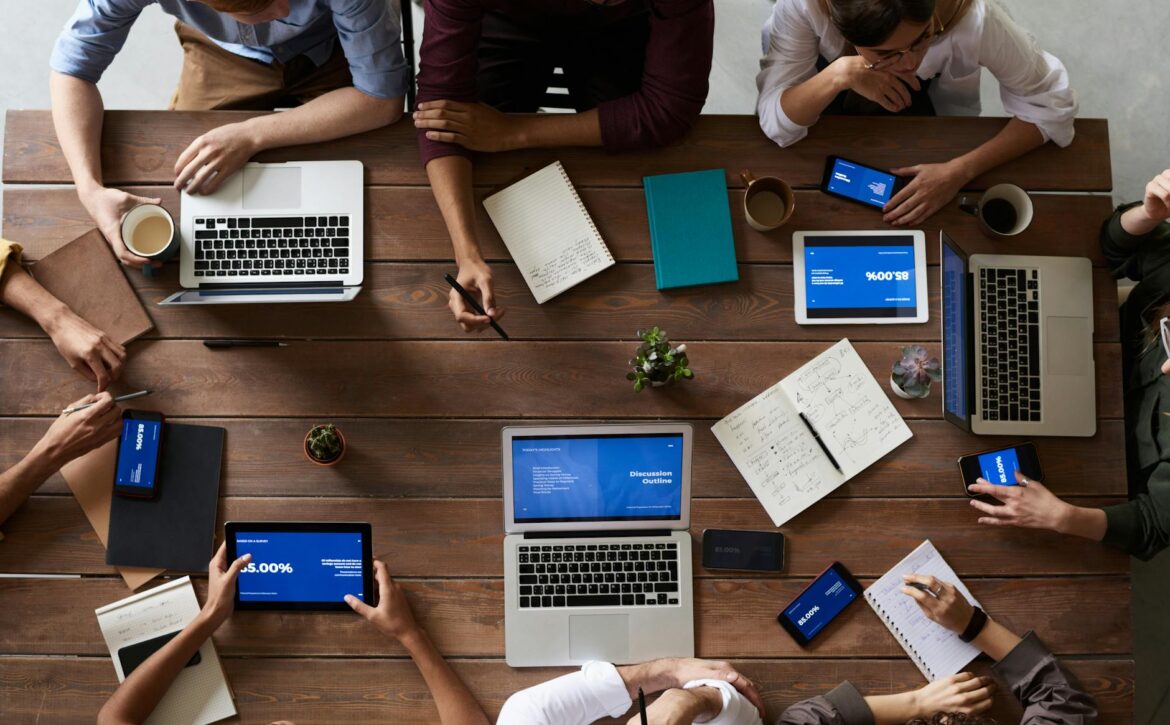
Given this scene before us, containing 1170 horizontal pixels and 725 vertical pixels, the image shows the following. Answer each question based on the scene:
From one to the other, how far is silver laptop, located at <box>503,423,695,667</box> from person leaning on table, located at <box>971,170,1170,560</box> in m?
0.68

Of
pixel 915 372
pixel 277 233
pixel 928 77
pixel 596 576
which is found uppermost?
pixel 928 77

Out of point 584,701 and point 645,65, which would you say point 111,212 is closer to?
point 645,65

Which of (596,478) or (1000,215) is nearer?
(596,478)

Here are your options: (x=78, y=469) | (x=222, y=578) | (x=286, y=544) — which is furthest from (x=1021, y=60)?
(x=78, y=469)

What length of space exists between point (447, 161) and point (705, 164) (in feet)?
1.91

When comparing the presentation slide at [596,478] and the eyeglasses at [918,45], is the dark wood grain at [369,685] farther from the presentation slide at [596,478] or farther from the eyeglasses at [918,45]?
the eyeglasses at [918,45]

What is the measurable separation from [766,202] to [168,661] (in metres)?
1.62

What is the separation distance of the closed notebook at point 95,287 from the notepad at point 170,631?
0.56 meters

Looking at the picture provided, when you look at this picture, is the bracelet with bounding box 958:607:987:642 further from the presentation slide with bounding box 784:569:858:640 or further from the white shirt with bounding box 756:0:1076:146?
the white shirt with bounding box 756:0:1076:146

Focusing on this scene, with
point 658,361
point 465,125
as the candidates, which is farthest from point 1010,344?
point 465,125

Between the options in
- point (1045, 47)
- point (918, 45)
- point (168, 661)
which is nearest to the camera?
point (918, 45)

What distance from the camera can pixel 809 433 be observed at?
6.06 feet

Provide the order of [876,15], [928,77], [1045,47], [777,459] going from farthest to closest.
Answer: [1045,47]
[928,77]
[777,459]
[876,15]

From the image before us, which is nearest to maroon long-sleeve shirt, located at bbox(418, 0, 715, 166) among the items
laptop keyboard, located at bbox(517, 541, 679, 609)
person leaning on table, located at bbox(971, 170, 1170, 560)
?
laptop keyboard, located at bbox(517, 541, 679, 609)
